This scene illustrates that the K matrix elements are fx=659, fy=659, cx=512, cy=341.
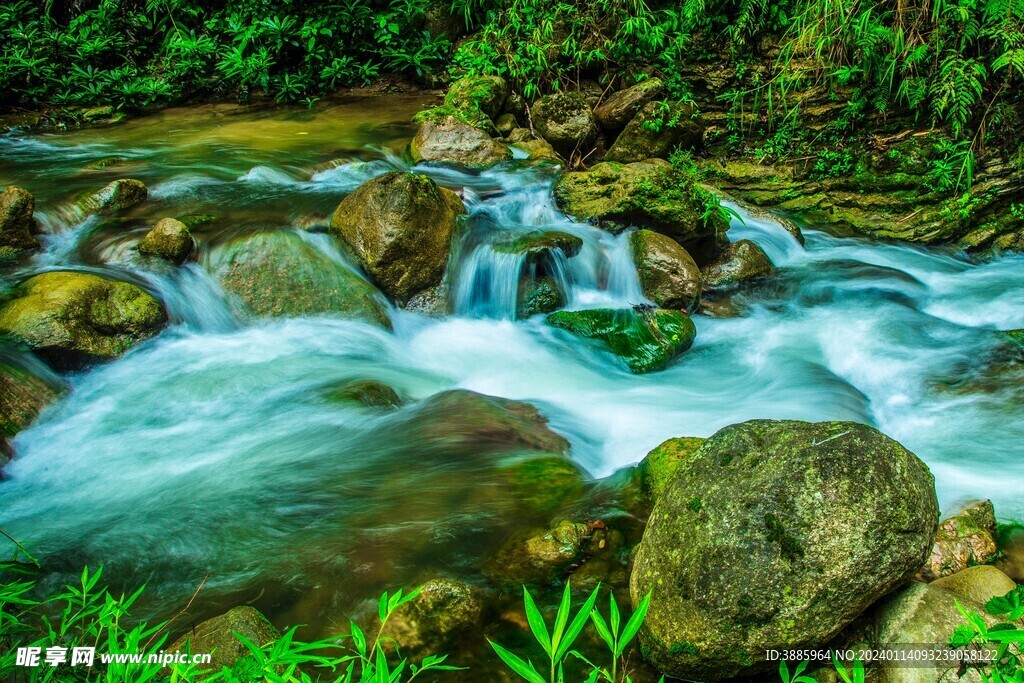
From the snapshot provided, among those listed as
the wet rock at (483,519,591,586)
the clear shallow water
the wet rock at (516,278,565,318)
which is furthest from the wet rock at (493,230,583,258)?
the wet rock at (483,519,591,586)

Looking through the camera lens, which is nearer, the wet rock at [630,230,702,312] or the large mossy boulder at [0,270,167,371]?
the large mossy boulder at [0,270,167,371]

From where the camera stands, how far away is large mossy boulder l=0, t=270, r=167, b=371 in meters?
4.77

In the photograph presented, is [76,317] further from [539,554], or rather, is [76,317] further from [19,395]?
[539,554]

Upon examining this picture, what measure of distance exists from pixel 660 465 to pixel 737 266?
4.07 meters

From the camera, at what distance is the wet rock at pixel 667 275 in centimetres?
646

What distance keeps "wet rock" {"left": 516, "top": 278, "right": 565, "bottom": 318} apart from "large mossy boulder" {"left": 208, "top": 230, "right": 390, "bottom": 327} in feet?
4.33

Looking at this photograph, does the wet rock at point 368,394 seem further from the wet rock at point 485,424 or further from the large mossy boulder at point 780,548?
the large mossy boulder at point 780,548

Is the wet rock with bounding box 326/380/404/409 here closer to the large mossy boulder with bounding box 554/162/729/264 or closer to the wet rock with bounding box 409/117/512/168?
the large mossy boulder with bounding box 554/162/729/264

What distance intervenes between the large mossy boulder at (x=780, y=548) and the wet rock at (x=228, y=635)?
161 centimetres

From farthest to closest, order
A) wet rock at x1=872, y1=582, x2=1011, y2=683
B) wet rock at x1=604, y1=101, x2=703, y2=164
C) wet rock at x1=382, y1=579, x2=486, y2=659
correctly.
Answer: wet rock at x1=604, y1=101, x2=703, y2=164 < wet rock at x1=382, y1=579, x2=486, y2=659 < wet rock at x1=872, y1=582, x2=1011, y2=683

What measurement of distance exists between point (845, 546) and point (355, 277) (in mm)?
4719

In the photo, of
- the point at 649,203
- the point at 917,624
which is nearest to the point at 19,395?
the point at 917,624

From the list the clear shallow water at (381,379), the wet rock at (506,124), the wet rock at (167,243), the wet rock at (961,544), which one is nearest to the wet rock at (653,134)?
the wet rock at (506,124)

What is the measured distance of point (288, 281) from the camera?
597 centimetres
